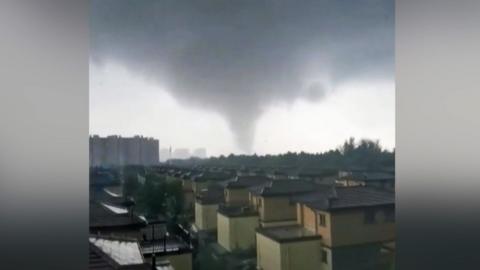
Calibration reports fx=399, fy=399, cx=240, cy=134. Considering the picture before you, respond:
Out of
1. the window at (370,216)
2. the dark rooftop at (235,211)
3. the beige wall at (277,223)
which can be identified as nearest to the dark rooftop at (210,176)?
the dark rooftop at (235,211)

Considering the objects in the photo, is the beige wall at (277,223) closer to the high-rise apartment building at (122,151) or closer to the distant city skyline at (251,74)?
the distant city skyline at (251,74)

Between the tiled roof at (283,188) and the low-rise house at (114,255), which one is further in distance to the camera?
the tiled roof at (283,188)

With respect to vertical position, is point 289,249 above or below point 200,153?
below

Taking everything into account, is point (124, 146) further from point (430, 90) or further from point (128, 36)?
point (430, 90)

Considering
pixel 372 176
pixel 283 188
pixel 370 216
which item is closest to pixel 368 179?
pixel 372 176

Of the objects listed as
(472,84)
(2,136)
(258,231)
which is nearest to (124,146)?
(2,136)

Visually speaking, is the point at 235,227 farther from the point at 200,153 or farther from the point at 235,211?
the point at 200,153

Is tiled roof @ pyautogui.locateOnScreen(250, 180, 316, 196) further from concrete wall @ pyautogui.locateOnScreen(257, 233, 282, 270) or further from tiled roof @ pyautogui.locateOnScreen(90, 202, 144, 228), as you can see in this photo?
tiled roof @ pyautogui.locateOnScreen(90, 202, 144, 228)
